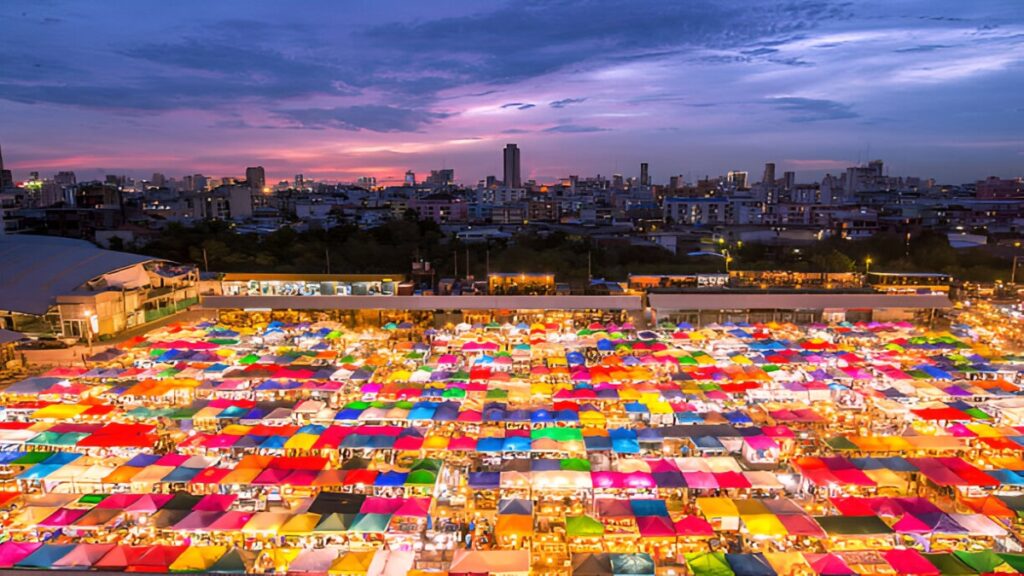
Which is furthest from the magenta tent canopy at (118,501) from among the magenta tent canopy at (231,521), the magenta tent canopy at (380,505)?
the magenta tent canopy at (380,505)

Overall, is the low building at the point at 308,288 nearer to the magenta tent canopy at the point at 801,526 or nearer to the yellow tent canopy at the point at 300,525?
the yellow tent canopy at the point at 300,525

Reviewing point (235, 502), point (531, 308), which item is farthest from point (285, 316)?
point (235, 502)

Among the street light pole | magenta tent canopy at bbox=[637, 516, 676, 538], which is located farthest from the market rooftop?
the street light pole

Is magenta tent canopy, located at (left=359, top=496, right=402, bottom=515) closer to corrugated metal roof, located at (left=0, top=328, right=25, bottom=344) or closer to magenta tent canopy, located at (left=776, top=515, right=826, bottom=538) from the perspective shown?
magenta tent canopy, located at (left=776, top=515, right=826, bottom=538)

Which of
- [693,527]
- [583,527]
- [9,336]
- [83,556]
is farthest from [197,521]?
[9,336]

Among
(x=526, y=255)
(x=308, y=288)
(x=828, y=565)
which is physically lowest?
(x=828, y=565)

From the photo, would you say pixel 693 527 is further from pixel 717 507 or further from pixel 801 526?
pixel 801 526

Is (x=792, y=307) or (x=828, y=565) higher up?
(x=792, y=307)
